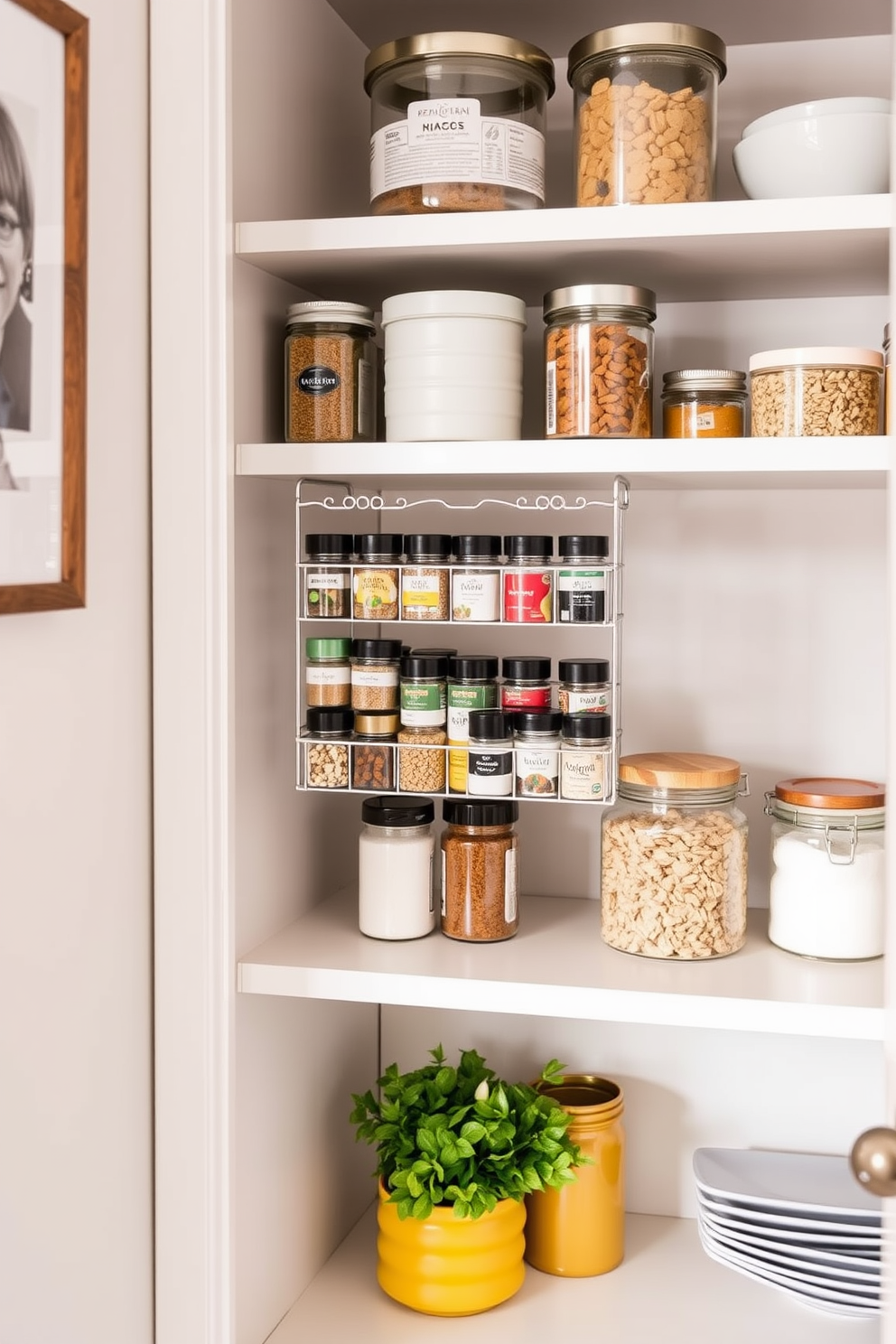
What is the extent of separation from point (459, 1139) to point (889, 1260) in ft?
1.38

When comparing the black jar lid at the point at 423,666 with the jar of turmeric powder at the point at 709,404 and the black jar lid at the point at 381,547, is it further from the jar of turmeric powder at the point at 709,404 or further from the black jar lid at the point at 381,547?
the jar of turmeric powder at the point at 709,404

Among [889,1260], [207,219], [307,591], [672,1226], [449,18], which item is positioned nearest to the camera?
[889,1260]

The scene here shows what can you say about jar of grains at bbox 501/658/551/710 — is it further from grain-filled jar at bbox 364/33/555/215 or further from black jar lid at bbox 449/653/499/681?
grain-filled jar at bbox 364/33/555/215

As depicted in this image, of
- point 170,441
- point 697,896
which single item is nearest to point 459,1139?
point 697,896

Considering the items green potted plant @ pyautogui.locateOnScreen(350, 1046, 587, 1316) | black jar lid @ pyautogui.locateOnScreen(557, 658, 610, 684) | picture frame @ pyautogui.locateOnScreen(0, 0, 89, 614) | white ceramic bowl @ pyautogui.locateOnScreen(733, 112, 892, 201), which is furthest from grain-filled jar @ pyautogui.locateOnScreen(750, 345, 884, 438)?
green potted plant @ pyautogui.locateOnScreen(350, 1046, 587, 1316)

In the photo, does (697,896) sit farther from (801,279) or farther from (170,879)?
(801,279)

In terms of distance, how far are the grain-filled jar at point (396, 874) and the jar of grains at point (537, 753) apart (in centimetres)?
14

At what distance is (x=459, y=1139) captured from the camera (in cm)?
121

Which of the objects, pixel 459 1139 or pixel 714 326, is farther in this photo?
pixel 714 326

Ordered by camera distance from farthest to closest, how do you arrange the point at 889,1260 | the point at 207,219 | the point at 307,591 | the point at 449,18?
the point at 449,18 < the point at 307,591 < the point at 207,219 < the point at 889,1260

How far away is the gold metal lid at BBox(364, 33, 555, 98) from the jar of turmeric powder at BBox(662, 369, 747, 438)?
30 centimetres

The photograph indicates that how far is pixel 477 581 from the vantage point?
3.73 feet

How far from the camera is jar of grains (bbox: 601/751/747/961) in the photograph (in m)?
1.14

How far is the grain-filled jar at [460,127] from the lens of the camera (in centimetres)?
108
